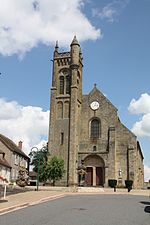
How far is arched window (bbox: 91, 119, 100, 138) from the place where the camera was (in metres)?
53.2

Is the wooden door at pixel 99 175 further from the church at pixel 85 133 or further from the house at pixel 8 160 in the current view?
the house at pixel 8 160

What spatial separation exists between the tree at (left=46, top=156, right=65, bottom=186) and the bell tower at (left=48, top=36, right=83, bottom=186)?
4.83 feet

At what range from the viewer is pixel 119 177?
49375mm

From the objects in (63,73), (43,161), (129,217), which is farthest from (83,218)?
(63,73)

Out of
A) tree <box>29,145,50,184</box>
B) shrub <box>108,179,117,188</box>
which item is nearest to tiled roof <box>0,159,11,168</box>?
tree <box>29,145,50,184</box>

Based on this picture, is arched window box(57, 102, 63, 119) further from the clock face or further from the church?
the clock face

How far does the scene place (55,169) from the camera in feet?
153

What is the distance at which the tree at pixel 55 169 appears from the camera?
46906mm

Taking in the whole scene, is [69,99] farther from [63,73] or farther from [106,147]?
[106,147]

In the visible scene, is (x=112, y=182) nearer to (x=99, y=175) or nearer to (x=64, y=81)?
(x=99, y=175)

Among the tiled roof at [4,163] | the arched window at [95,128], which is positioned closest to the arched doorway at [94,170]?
the arched window at [95,128]

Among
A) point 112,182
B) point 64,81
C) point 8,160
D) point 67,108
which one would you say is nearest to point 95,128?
point 67,108

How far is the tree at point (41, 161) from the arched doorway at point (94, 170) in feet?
20.3

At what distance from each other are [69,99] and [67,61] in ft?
22.4
